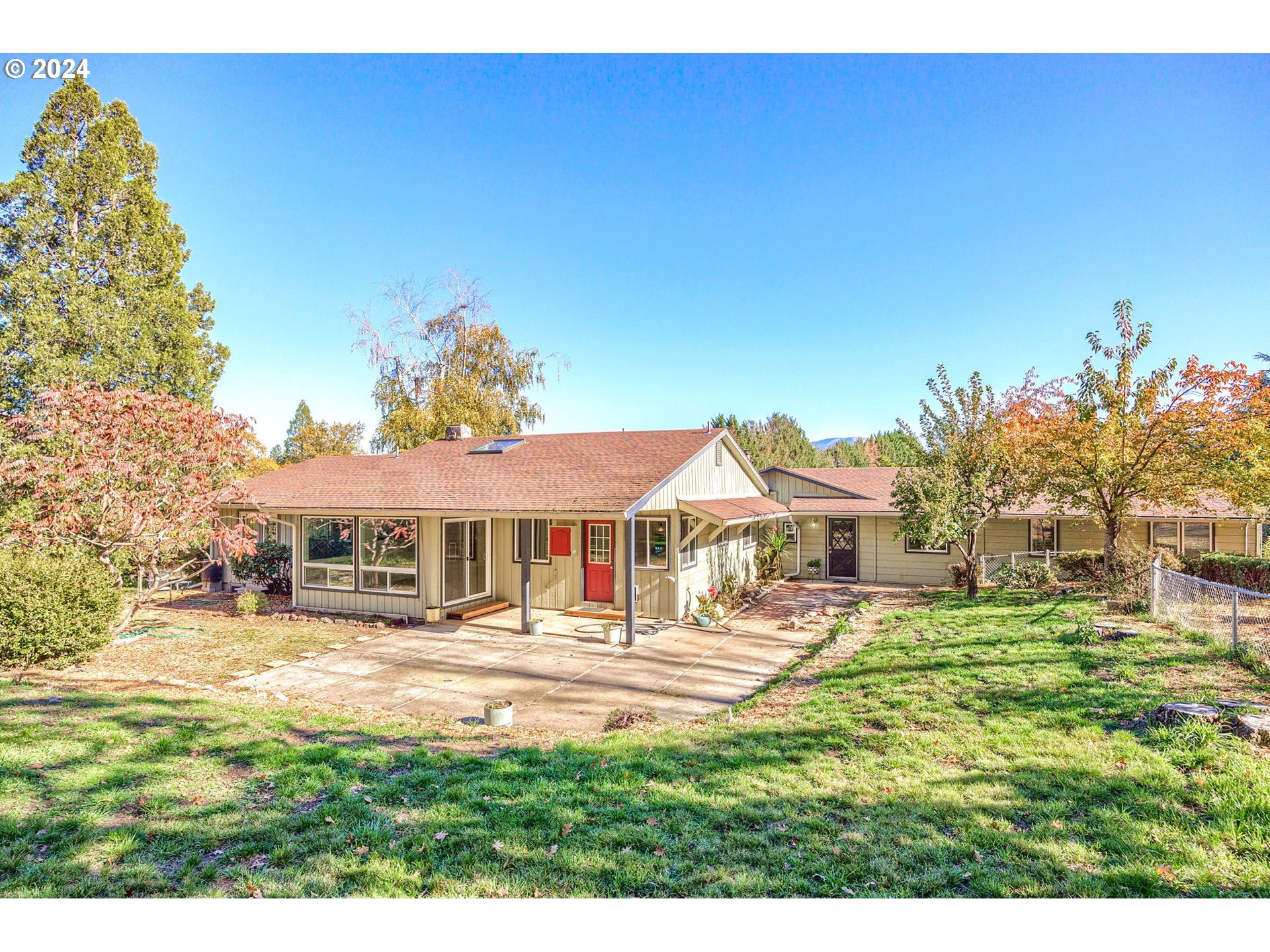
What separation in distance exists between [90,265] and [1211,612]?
84.5 feet

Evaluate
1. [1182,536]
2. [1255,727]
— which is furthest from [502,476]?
[1182,536]

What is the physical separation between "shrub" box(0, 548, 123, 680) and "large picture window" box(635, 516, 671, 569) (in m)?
9.17

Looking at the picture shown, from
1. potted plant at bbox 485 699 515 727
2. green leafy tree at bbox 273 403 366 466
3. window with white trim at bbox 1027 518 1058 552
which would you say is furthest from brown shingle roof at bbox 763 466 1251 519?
green leafy tree at bbox 273 403 366 466

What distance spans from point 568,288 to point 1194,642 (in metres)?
20.4

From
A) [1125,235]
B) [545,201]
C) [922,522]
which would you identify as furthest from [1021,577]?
[545,201]

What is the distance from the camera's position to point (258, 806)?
4.25 m

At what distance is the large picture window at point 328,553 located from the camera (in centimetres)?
1391

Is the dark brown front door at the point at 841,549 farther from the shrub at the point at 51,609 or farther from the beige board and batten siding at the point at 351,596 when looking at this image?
the shrub at the point at 51,609

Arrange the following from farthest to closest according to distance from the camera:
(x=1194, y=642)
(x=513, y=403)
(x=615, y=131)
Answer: (x=513, y=403) < (x=615, y=131) < (x=1194, y=642)

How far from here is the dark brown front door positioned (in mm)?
19906

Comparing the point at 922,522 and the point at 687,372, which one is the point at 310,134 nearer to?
the point at 922,522

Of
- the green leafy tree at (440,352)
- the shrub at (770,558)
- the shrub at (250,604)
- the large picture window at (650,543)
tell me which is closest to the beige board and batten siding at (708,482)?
the large picture window at (650,543)

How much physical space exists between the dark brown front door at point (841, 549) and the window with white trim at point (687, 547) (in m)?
7.66

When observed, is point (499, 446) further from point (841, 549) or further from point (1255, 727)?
point (1255, 727)
